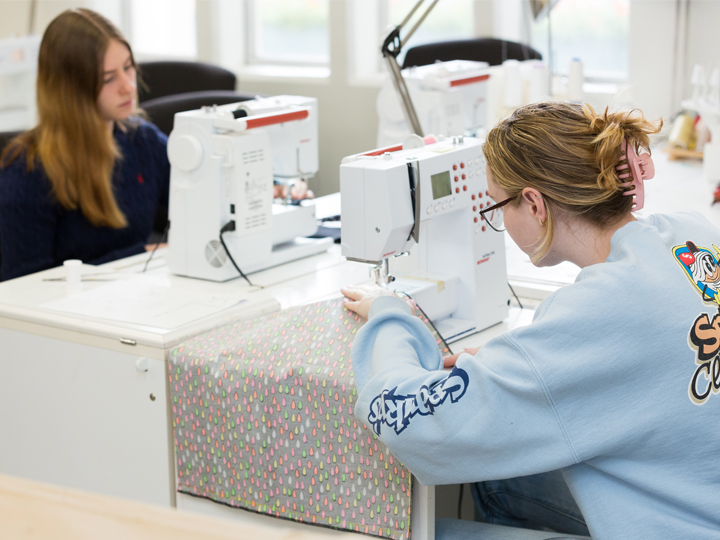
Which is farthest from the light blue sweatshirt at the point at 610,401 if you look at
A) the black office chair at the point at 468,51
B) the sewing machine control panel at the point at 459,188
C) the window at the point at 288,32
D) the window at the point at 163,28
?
the window at the point at 163,28

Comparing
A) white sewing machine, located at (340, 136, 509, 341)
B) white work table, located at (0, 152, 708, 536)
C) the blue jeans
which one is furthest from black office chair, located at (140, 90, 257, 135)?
the blue jeans

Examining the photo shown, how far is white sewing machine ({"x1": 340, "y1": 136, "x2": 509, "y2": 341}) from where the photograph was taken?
1311 millimetres

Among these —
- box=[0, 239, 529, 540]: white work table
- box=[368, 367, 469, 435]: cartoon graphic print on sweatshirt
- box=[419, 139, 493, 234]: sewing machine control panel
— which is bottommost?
box=[0, 239, 529, 540]: white work table

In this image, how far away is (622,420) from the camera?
972 millimetres

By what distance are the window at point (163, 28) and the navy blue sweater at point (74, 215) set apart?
9.44ft

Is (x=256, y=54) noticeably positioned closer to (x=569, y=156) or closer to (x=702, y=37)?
(x=702, y=37)

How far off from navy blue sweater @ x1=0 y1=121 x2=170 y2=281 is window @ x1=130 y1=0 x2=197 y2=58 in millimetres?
2876

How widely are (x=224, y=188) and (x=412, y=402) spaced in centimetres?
83

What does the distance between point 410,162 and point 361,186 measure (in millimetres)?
96

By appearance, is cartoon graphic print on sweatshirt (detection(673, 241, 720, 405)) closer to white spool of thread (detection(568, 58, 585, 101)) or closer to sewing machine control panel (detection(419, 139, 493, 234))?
sewing machine control panel (detection(419, 139, 493, 234))

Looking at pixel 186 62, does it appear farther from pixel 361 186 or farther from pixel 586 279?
pixel 586 279

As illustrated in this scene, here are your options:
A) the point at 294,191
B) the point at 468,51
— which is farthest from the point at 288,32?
the point at 294,191

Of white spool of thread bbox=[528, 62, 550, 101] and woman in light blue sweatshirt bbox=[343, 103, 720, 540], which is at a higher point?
white spool of thread bbox=[528, 62, 550, 101]

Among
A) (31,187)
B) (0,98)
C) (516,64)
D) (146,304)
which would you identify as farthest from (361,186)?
(0,98)
